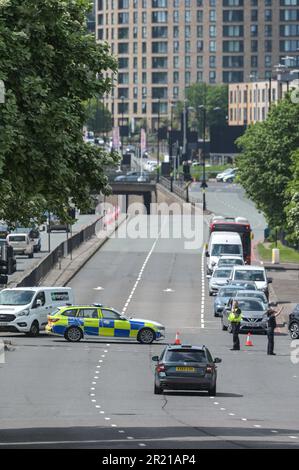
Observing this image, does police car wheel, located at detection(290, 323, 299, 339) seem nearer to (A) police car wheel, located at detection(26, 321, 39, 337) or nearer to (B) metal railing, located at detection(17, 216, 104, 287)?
(A) police car wheel, located at detection(26, 321, 39, 337)

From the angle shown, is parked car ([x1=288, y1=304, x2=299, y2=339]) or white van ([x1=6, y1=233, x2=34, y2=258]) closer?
parked car ([x1=288, y1=304, x2=299, y2=339])

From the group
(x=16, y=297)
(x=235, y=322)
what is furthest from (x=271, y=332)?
(x=16, y=297)

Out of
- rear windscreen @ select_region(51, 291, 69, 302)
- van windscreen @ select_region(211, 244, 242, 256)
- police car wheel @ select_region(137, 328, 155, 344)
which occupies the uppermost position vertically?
rear windscreen @ select_region(51, 291, 69, 302)

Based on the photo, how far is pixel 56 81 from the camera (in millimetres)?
32312

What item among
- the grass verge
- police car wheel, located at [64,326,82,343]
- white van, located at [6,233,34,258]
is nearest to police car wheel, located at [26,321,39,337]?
police car wheel, located at [64,326,82,343]

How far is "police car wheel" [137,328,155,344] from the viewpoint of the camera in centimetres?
5603

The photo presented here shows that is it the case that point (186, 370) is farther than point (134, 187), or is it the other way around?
point (134, 187)

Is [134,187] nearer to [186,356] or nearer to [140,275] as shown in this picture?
[140,275]

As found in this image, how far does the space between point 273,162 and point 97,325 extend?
141 feet

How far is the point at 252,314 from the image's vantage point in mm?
61344

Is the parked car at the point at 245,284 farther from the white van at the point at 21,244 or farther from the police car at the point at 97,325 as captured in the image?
the white van at the point at 21,244

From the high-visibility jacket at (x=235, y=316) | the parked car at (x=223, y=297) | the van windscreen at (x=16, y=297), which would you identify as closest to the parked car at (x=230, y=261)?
the parked car at (x=223, y=297)

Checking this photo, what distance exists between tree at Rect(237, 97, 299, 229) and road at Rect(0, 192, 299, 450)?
2443cm
